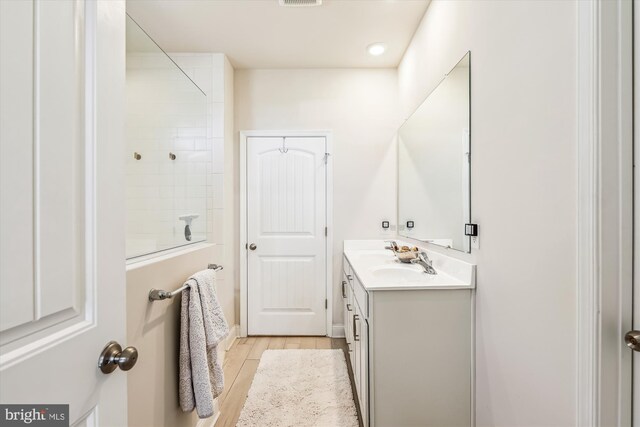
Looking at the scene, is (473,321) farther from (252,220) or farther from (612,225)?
(252,220)

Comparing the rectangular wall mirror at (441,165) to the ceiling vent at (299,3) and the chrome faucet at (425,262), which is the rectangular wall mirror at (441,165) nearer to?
the chrome faucet at (425,262)

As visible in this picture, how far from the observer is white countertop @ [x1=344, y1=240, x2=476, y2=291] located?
4.59 ft

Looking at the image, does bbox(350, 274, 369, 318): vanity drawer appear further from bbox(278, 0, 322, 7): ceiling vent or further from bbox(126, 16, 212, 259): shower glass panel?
bbox(278, 0, 322, 7): ceiling vent

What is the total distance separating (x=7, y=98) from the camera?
Answer: 0.42 meters

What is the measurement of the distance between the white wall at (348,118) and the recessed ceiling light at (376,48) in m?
0.30

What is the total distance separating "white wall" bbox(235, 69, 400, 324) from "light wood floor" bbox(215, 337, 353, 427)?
0.31m

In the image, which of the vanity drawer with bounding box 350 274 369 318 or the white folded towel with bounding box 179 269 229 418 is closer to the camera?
the white folded towel with bounding box 179 269 229 418

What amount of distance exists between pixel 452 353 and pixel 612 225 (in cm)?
93

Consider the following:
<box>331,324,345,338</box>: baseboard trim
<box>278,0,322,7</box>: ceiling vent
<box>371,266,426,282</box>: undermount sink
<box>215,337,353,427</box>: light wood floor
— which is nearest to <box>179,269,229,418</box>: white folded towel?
<box>215,337,353,427</box>: light wood floor

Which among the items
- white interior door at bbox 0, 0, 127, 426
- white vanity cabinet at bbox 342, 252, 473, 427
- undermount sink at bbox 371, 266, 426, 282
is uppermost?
white interior door at bbox 0, 0, 127, 426

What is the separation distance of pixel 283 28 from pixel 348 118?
96cm

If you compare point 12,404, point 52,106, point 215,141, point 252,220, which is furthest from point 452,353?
point 215,141

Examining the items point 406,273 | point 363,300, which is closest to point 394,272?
point 406,273
